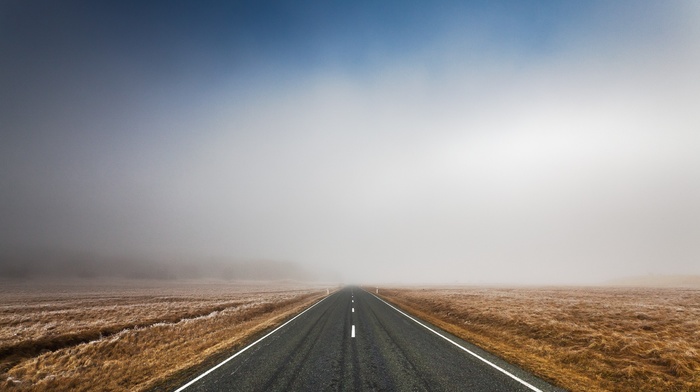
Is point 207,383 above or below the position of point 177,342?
above

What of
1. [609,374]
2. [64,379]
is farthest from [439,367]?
[64,379]

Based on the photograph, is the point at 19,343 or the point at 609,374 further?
the point at 19,343

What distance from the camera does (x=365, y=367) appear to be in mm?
8203

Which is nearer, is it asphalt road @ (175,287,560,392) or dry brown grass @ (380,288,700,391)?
asphalt road @ (175,287,560,392)

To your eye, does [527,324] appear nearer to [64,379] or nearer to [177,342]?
[177,342]

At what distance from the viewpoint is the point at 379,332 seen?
1381cm

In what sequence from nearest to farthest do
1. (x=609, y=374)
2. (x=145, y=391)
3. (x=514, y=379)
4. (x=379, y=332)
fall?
(x=145, y=391)
(x=514, y=379)
(x=609, y=374)
(x=379, y=332)

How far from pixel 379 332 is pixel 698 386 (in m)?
10.2

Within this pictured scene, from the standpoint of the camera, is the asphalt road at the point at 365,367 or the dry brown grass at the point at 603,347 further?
the dry brown grass at the point at 603,347

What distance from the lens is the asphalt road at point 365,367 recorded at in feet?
22.2

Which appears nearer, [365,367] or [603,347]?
[365,367]

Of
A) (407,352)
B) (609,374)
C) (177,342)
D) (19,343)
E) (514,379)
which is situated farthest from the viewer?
(177,342)

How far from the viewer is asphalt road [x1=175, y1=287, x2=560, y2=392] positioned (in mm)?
6758

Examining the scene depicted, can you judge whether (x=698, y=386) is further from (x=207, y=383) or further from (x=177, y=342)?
(x=177, y=342)
